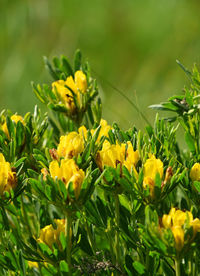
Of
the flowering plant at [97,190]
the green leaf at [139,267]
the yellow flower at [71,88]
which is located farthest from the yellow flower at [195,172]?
the yellow flower at [71,88]

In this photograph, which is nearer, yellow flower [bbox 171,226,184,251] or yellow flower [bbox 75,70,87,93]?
yellow flower [bbox 171,226,184,251]

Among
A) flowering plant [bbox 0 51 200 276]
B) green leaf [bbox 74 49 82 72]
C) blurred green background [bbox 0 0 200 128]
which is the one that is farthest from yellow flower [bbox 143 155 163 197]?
blurred green background [bbox 0 0 200 128]

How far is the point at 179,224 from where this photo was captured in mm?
1147

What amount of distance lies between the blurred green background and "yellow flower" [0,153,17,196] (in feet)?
8.12

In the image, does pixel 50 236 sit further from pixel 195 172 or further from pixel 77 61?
pixel 77 61

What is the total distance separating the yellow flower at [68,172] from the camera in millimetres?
1207

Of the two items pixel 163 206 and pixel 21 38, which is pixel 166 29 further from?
pixel 163 206

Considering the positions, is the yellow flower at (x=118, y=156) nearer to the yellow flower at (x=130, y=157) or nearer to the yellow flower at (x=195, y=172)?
the yellow flower at (x=130, y=157)

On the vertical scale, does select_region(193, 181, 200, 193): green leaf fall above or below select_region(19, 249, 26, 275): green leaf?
above

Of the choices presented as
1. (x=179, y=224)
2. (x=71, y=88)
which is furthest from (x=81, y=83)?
(x=179, y=224)

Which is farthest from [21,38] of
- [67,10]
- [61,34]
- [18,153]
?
[18,153]

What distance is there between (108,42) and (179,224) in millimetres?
3725

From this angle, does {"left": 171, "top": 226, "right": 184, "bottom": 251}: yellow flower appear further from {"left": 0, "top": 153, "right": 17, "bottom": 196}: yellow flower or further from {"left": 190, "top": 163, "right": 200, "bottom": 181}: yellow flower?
{"left": 0, "top": 153, "right": 17, "bottom": 196}: yellow flower

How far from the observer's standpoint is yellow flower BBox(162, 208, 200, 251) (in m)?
1.13
